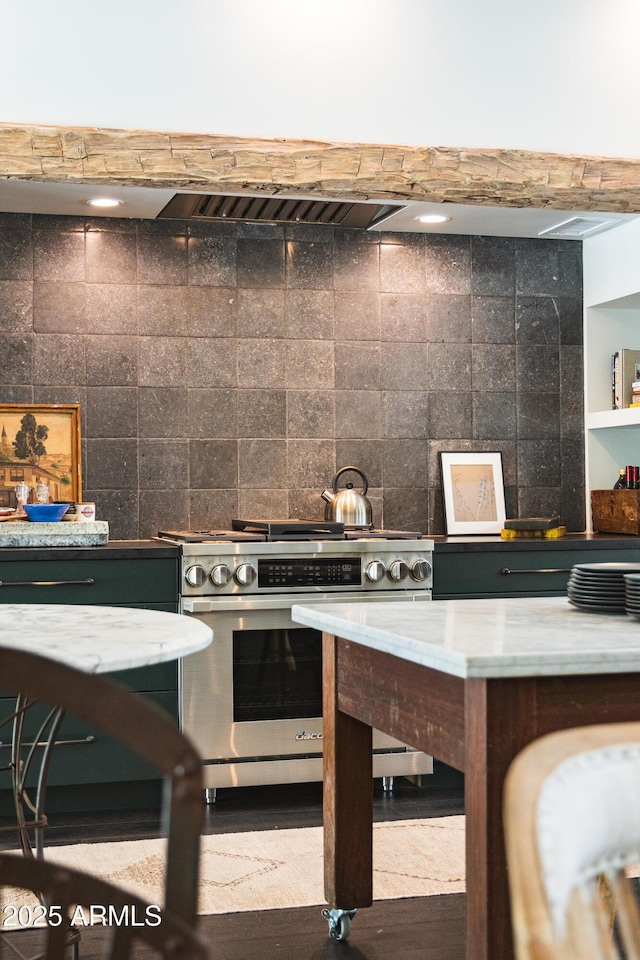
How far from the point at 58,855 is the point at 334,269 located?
2689mm

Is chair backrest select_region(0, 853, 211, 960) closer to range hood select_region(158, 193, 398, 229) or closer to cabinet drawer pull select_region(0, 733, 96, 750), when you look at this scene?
cabinet drawer pull select_region(0, 733, 96, 750)

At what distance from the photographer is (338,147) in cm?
380

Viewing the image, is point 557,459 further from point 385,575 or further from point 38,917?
point 38,917

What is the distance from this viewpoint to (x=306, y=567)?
13.2 feet

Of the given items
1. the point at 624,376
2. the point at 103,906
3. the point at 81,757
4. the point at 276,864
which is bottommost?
the point at 276,864

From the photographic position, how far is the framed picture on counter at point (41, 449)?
438 cm

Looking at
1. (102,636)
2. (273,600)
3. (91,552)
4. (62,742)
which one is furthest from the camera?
(273,600)

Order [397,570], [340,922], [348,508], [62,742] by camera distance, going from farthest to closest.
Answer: [348,508] → [397,570] → [62,742] → [340,922]

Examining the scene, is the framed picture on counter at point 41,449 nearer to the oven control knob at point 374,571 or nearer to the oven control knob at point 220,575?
the oven control knob at point 220,575

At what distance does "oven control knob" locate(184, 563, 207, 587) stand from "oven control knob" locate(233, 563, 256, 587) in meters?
0.12

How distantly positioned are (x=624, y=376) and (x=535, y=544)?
3.86ft

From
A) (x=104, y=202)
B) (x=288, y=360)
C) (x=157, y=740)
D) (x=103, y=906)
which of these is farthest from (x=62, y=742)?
(x=157, y=740)

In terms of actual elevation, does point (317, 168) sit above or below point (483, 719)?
above

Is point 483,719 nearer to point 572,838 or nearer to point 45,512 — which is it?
point 572,838
